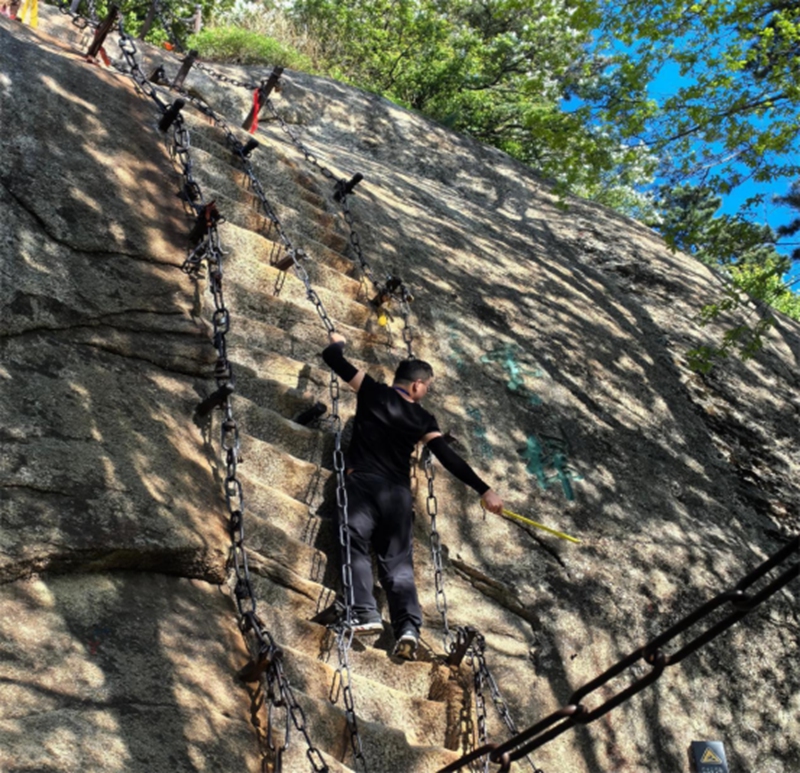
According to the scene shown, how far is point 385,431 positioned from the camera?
→ 5.68 m

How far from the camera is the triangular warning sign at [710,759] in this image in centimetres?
570

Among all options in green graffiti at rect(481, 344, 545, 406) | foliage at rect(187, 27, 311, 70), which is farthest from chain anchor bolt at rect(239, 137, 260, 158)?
foliage at rect(187, 27, 311, 70)

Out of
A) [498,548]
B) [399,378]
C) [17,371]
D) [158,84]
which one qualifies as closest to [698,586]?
[498,548]

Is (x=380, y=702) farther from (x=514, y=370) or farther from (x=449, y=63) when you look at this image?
(x=449, y=63)

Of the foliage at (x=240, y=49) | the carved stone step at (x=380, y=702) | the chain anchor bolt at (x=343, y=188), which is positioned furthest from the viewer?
the foliage at (x=240, y=49)

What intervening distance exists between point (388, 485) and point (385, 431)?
0.38 meters

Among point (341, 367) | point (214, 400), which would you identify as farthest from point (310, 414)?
point (214, 400)

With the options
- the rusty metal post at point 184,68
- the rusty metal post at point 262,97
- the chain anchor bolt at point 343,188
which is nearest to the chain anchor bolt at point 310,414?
the chain anchor bolt at point 343,188

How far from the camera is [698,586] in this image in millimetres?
6582

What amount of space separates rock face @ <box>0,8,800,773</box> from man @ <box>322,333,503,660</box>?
0.19 metres

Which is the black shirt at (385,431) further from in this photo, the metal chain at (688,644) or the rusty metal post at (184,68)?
the rusty metal post at (184,68)

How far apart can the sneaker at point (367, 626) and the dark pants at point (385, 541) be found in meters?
0.10

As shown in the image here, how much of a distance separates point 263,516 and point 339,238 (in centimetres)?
334

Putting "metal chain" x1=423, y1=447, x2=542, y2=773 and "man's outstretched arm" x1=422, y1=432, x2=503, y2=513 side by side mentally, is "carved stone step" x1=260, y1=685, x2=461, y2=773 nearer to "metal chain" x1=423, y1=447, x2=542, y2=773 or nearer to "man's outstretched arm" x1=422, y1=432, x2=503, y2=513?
"metal chain" x1=423, y1=447, x2=542, y2=773
